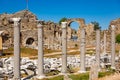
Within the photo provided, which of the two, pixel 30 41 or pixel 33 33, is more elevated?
pixel 33 33

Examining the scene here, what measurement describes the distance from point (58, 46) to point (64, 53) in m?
34.7

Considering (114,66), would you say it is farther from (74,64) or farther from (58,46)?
(58,46)

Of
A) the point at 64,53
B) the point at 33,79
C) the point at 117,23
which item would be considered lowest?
the point at 33,79

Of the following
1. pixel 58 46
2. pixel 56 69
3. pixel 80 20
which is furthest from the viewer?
pixel 80 20

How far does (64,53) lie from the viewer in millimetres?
21844

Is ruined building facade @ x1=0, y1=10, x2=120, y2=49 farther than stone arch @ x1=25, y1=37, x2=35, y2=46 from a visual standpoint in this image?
No

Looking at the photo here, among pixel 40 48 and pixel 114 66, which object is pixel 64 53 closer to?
pixel 40 48

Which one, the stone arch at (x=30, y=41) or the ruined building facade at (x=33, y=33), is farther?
the stone arch at (x=30, y=41)

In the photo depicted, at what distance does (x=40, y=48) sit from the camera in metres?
20.4

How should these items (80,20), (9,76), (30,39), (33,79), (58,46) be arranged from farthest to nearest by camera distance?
(80,20) → (30,39) → (58,46) → (9,76) → (33,79)

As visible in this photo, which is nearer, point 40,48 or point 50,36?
point 40,48

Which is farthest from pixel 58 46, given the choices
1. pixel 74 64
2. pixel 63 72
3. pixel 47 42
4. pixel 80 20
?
pixel 63 72

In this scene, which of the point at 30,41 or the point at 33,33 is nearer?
the point at 33,33

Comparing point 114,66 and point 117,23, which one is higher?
point 117,23
